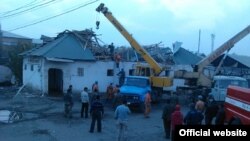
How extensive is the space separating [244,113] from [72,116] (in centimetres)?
1217

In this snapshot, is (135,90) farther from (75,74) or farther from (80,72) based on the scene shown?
(80,72)

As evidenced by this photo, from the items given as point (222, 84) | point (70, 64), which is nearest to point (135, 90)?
point (222, 84)

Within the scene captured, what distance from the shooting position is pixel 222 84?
29938mm

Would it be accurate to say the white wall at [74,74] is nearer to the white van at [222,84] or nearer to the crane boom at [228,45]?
the crane boom at [228,45]

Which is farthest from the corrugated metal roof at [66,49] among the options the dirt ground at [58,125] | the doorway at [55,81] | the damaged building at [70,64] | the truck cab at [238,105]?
the truck cab at [238,105]

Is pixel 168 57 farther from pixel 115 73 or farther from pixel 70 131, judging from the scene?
pixel 70 131

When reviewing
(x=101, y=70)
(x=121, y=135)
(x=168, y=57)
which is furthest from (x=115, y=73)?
(x=121, y=135)

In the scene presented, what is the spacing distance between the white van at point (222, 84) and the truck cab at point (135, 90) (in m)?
4.67

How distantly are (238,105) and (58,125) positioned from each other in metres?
9.62

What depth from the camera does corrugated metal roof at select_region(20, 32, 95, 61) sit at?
115 feet

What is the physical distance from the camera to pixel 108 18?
32438mm

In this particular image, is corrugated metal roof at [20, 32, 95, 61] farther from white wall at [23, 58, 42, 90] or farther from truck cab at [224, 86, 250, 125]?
truck cab at [224, 86, 250, 125]

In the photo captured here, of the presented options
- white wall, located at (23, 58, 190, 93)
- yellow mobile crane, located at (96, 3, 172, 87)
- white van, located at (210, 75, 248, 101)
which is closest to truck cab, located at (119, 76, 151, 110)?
yellow mobile crane, located at (96, 3, 172, 87)

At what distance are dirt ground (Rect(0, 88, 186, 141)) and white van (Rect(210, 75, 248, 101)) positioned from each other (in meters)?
2.58
